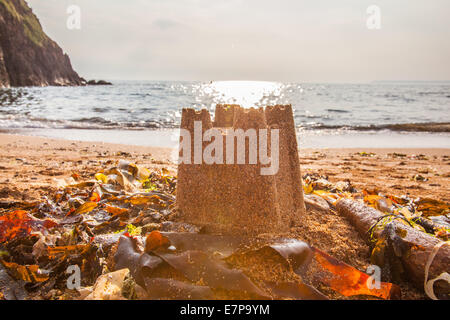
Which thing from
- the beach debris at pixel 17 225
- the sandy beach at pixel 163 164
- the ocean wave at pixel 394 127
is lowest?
the sandy beach at pixel 163 164

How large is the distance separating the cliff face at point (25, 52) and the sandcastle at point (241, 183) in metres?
44.2

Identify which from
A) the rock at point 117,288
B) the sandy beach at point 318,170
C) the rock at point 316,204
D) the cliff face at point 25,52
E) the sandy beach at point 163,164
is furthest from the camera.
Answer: the cliff face at point 25,52

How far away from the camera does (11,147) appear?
6.73 meters

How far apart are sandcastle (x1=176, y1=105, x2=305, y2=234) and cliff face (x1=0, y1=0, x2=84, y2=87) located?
1741 inches

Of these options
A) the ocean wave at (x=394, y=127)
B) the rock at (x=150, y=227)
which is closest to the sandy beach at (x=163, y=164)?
the rock at (x=150, y=227)

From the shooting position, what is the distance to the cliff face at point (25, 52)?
1576 inches

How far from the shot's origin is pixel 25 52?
45.5m

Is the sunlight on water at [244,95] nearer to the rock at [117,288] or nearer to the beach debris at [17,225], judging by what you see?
the beach debris at [17,225]

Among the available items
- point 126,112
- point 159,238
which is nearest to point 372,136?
point 159,238

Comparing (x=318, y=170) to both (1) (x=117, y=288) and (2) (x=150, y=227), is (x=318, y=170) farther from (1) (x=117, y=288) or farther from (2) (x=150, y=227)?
(1) (x=117, y=288)

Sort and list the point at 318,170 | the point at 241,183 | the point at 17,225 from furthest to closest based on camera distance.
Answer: the point at 318,170
the point at 17,225
the point at 241,183

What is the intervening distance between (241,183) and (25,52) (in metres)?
55.5

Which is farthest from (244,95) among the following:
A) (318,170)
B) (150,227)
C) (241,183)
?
(241,183)

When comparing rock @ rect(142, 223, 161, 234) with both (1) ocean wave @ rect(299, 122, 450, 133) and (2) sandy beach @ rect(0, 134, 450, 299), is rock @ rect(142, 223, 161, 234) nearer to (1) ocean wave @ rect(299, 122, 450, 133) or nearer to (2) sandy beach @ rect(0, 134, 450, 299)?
(2) sandy beach @ rect(0, 134, 450, 299)
